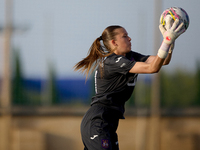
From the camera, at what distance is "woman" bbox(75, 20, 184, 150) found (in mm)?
2477

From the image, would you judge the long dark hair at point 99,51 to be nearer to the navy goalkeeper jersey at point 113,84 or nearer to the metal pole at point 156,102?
the navy goalkeeper jersey at point 113,84

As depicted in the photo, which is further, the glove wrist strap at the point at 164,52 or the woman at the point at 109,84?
the woman at the point at 109,84

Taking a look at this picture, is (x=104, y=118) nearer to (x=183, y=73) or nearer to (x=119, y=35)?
(x=119, y=35)

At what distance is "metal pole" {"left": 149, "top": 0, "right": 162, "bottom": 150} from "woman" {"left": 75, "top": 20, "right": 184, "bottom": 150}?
2.20m

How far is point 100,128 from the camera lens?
99.3 inches

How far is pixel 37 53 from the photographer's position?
16.3 feet

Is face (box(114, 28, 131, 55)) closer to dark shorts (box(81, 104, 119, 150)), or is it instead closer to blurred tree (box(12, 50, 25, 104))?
dark shorts (box(81, 104, 119, 150))

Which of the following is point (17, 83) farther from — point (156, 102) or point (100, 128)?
point (100, 128)

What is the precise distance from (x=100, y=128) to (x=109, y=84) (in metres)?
0.36

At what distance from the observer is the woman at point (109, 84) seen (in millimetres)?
2477

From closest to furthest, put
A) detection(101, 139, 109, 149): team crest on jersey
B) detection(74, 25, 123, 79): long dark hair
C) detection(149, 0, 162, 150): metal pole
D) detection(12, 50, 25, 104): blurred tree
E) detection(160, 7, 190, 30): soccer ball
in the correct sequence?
1. detection(160, 7, 190, 30): soccer ball
2. detection(101, 139, 109, 149): team crest on jersey
3. detection(74, 25, 123, 79): long dark hair
4. detection(149, 0, 162, 150): metal pole
5. detection(12, 50, 25, 104): blurred tree

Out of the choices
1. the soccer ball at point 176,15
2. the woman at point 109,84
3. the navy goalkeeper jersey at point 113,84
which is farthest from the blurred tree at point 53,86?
the soccer ball at point 176,15

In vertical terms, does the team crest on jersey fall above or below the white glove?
below

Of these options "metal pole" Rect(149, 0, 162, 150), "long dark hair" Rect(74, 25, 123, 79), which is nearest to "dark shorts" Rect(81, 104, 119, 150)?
"long dark hair" Rect(74, 25, 123, 79)
